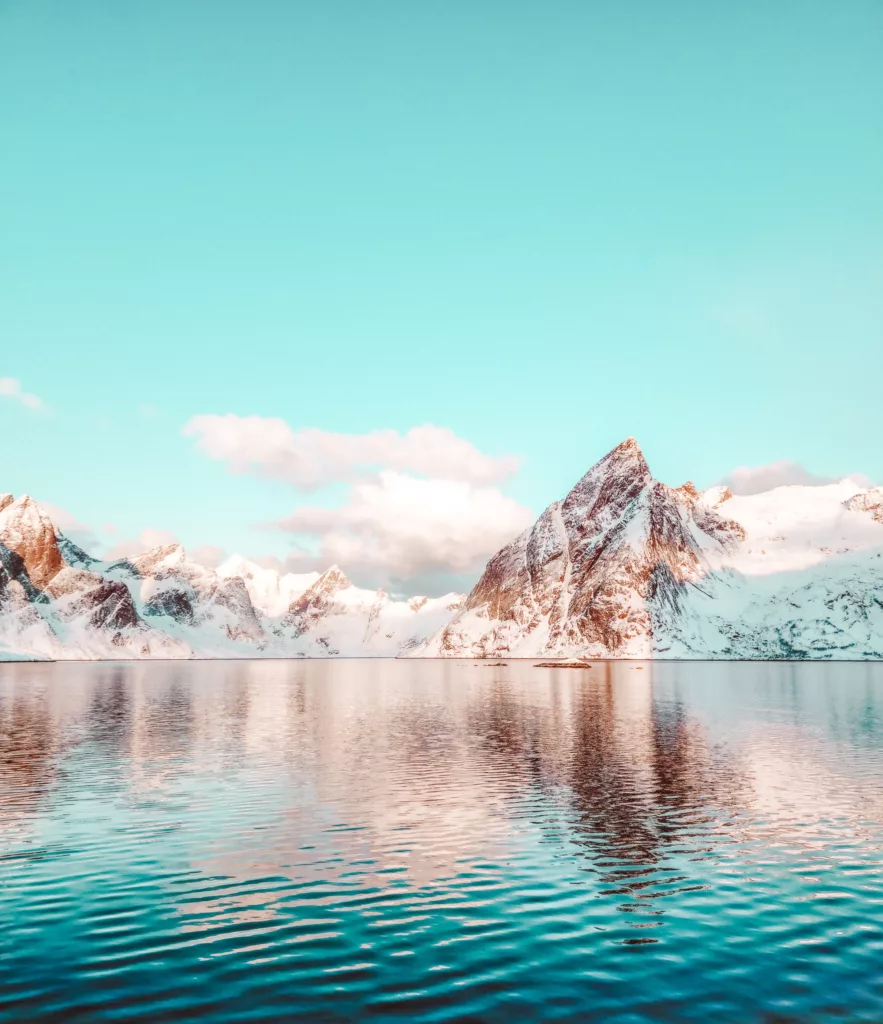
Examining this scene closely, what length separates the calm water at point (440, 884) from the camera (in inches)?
722

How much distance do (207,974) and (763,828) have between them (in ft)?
83.3

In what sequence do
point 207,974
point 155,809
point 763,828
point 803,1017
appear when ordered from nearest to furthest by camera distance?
point 803,1017 → point 207,974 → point 763,828 → point 155,809

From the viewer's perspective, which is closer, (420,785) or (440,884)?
(440,884)

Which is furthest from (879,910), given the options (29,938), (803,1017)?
(29,938)

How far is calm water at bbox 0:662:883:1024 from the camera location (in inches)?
722

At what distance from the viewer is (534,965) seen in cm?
1997

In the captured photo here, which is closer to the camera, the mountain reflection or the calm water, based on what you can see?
the calm water

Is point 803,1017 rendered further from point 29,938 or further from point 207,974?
point 29,938

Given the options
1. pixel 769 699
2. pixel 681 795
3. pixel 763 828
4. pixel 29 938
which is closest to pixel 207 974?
pixel 29 938

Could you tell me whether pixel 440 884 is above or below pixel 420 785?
above

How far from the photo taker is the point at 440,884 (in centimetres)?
2698

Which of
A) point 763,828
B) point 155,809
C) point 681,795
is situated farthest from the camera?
point 681,795

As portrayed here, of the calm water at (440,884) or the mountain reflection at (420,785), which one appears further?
the mountain reflection at (420,785)

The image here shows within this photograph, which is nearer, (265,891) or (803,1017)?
(803,1017)
